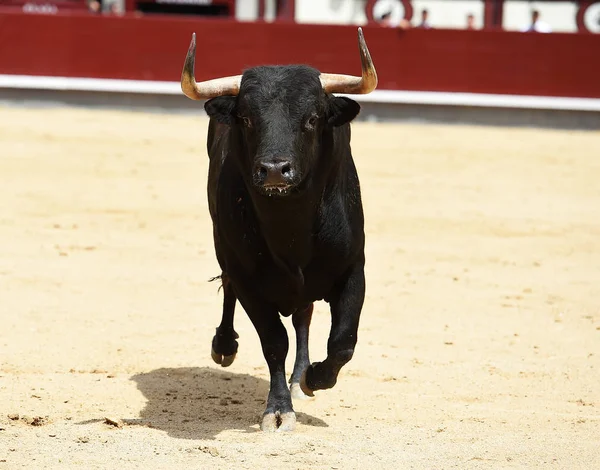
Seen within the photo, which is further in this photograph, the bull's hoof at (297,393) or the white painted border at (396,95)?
the white painted border at (396,95)

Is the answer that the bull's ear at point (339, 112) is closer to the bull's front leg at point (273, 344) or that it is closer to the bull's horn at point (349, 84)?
the bull's horn at point (349, 84)

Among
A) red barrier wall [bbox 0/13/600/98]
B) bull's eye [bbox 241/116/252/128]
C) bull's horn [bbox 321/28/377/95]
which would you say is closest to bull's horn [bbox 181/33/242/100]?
bull's eye [bbox 241/116/252/128]

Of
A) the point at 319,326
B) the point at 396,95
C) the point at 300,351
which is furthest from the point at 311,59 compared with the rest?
the point at 300,351

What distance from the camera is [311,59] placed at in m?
15.4

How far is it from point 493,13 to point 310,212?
1534 centimetres

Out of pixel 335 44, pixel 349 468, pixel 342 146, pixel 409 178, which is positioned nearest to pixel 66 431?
pixel 349 468

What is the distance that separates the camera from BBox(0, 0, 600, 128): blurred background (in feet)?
49.4

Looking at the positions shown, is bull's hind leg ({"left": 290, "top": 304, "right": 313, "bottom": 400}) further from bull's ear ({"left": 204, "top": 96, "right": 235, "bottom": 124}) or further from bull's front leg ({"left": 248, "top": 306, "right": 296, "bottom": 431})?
bull's ear ({"left": 204, "top": 96, "right": 235, "bottom": 124})

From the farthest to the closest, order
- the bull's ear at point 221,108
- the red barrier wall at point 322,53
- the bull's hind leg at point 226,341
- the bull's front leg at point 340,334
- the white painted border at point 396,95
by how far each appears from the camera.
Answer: the red barrier wall at point 322,53 → the white painted border at point 396,95 → the bull's hind leg at point 226,341 → the bull's front leg at point 340,334 → the bull's ear at point 221,108

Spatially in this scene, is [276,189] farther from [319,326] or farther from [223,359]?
[319,326]

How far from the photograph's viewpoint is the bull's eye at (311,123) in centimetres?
386

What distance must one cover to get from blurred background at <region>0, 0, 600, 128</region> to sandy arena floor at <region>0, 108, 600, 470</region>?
3181 millimetres

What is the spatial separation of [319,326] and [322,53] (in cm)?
979

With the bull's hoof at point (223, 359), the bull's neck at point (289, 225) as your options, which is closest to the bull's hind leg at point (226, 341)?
the bull's hoof at point (223, 359)
